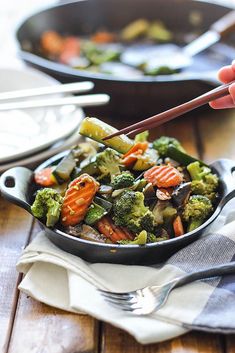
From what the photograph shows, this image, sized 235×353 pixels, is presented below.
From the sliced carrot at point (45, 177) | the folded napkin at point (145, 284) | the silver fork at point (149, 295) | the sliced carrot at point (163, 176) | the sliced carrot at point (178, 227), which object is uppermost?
the sliced carrot at point (163, 176)

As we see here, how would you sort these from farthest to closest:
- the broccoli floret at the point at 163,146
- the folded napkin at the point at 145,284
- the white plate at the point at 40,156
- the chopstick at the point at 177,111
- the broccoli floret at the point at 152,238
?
1. the white plate at the point at 40,156
2. the broccoli floret at the point at 163,146
3. the chopstick at the point at 177,111
4. the broccoli floret at the point at 152,238
5. the folded napkin at the point at 145,284

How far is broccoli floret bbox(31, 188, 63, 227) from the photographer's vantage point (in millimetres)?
1346

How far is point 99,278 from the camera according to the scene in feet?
4.29

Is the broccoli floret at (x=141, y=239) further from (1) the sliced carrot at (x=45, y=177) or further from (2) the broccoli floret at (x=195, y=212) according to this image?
(1) the sliced carrot at (x=45, y=177)

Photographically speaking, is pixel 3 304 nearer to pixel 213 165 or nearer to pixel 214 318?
pixel 214 318

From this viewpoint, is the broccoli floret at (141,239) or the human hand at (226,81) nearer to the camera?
the broccoli floret at (141,239)

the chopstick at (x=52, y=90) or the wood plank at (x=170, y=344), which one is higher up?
the chopstick at (x=52, y=90)

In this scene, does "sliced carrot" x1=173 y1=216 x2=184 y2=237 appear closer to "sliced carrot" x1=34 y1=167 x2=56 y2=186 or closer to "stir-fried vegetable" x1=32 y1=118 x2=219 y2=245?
"stir-fried vegetable" x1=32 y1=118 x2=219 y2=245

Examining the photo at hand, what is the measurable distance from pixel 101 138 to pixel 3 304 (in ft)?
1.35

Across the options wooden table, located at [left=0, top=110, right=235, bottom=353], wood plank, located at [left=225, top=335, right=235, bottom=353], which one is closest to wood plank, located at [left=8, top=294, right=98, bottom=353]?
wooden table, located at [left=0, top=110, right=235, bottom=353]

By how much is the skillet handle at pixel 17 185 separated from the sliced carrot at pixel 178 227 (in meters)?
0.30

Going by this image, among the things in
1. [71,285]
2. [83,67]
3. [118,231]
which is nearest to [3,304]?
[71,285]

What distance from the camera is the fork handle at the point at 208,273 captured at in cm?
126

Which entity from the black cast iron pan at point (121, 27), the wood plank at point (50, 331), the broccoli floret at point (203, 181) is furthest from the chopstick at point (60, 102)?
the wood plank at point (50, 331)
